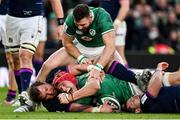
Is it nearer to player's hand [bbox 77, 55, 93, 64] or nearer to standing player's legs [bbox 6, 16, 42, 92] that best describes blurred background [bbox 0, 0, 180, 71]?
standing player's legs [bbox 6, 16, 42, 92]

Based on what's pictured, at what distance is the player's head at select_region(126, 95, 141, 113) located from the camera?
12.4m

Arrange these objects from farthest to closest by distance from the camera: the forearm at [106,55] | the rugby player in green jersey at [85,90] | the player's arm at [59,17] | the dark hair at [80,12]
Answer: the player's arm at [59,17]
the forearm at [106,55]
the dark hair at [80,12]
the rugby player in green jersey at [85,90]

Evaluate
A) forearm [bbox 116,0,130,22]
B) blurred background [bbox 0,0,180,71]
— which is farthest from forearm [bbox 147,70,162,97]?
blurred background [bbox 0,0,180,71]

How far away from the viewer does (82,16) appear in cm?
1258

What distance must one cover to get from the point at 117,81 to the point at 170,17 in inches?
472

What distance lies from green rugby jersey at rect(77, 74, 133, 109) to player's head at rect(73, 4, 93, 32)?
742 mm

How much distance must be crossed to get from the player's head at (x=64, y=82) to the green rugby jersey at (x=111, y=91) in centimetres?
15

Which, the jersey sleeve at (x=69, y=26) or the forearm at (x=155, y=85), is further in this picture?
the jersey sleeve at (x=69, y=26)

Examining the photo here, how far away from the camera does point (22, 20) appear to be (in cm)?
1408

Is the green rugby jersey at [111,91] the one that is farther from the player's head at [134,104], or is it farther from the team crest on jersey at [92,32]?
the team crest on jersey at [92,32]

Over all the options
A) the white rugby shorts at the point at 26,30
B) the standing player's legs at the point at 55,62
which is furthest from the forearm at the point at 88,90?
the white rugby shorts at the point at 26,30

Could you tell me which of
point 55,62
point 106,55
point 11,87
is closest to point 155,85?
point 106,55

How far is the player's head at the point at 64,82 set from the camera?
12.4 metres

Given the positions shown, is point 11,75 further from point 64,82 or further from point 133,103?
point 133,103
